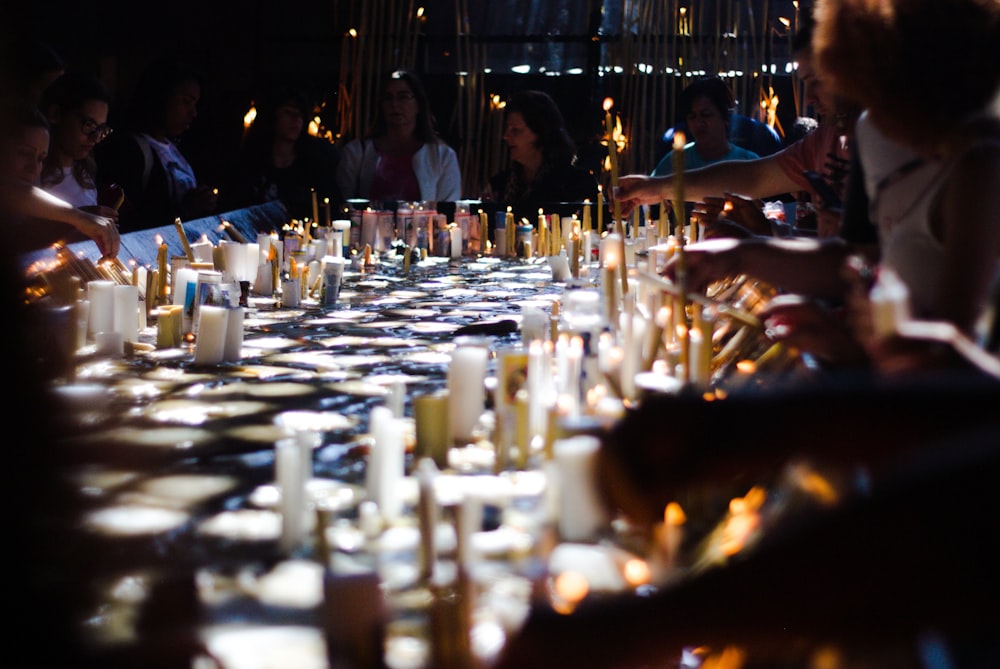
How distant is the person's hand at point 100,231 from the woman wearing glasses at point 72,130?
0.88 meters

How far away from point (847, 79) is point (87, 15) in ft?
19.9

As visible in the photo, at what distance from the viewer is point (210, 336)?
6.84ft

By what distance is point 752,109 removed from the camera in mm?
6789

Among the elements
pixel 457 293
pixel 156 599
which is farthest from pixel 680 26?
pixel 156 599

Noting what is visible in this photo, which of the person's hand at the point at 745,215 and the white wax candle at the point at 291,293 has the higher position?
the person's hand at the point at 745,215

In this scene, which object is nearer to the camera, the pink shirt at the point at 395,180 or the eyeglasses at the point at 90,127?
the eyeglasses at the point at 90,127

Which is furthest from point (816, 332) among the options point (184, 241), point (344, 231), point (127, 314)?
point (344, 231)

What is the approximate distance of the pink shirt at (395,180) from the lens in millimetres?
5496

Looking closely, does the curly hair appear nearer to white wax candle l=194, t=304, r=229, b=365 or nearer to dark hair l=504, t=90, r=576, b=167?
white wax candle l=194, t=304, r=229, b=365

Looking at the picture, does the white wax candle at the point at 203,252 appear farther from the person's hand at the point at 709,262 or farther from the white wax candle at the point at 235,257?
the person's hand at the point at 709,262

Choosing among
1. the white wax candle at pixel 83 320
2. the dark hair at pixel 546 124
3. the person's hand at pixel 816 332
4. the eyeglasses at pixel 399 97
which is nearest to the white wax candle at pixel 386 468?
the person's hand at pixel 816 332

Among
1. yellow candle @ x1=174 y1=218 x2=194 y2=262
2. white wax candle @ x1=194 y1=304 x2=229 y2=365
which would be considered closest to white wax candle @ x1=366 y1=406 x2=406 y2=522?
white wax candle @ x1=194 y1=304 x2=229 y2=365

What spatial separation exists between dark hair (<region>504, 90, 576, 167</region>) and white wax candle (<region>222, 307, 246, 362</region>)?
3211mm

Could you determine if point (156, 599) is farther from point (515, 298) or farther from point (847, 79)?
point (515, 298)
